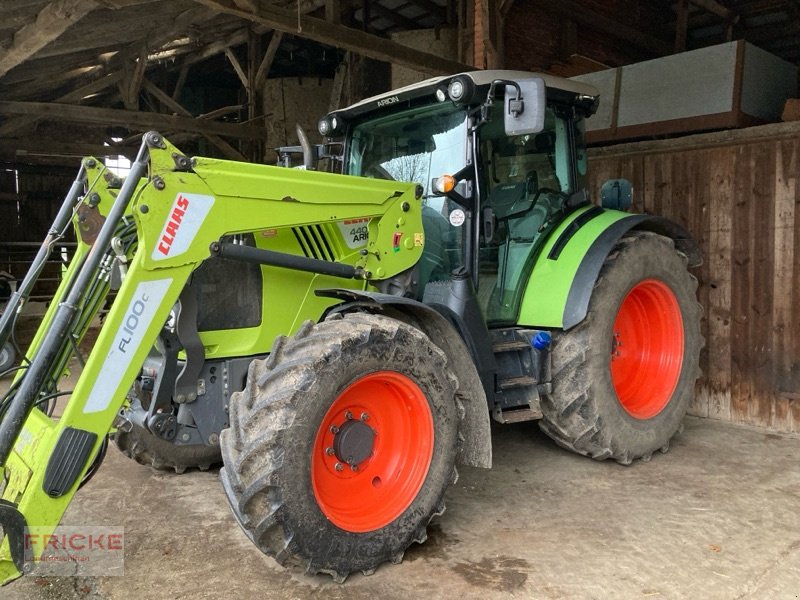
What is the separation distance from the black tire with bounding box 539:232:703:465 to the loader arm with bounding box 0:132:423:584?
5.18ft

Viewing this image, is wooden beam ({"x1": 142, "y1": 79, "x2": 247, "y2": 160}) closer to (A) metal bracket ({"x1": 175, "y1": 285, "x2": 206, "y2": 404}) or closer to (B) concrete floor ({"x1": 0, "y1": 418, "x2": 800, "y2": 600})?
(B) concrete floor ({"x1": 0, "y1": 418, "x2": 800, "y2": 600})

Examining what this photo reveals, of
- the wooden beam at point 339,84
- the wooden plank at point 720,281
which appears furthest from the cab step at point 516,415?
the wooden beam at point 339,84

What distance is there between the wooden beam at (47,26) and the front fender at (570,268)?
12.0 ft

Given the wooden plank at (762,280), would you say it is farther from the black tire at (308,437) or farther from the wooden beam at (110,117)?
the wooden beam at (110,117)

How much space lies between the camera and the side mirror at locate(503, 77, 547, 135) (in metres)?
3.07

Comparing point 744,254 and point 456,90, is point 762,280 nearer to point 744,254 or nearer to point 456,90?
point 744,254

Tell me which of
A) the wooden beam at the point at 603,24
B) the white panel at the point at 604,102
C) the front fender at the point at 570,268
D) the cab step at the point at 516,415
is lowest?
the cab step at the point at 516,415

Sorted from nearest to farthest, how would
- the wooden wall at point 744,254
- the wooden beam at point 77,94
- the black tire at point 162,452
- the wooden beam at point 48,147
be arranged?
the black tire at point 162,452 < the wooden wall at point 744,254 < the wooden beam at point 77,94 < the wooden beam at point 48,147

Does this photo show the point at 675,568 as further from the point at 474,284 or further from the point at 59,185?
the point at 59,185

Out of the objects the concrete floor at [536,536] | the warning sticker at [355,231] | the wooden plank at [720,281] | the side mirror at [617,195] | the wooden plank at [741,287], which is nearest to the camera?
the concrete floor at [536,536]

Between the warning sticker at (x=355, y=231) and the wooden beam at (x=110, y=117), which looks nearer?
the warning sticker at (x=355, y=231)

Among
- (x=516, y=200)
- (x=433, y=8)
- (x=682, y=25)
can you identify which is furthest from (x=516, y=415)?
(x=433, y=8)

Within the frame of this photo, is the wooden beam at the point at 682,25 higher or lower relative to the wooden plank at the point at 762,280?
higher

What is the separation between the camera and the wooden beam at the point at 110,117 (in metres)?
8.38
